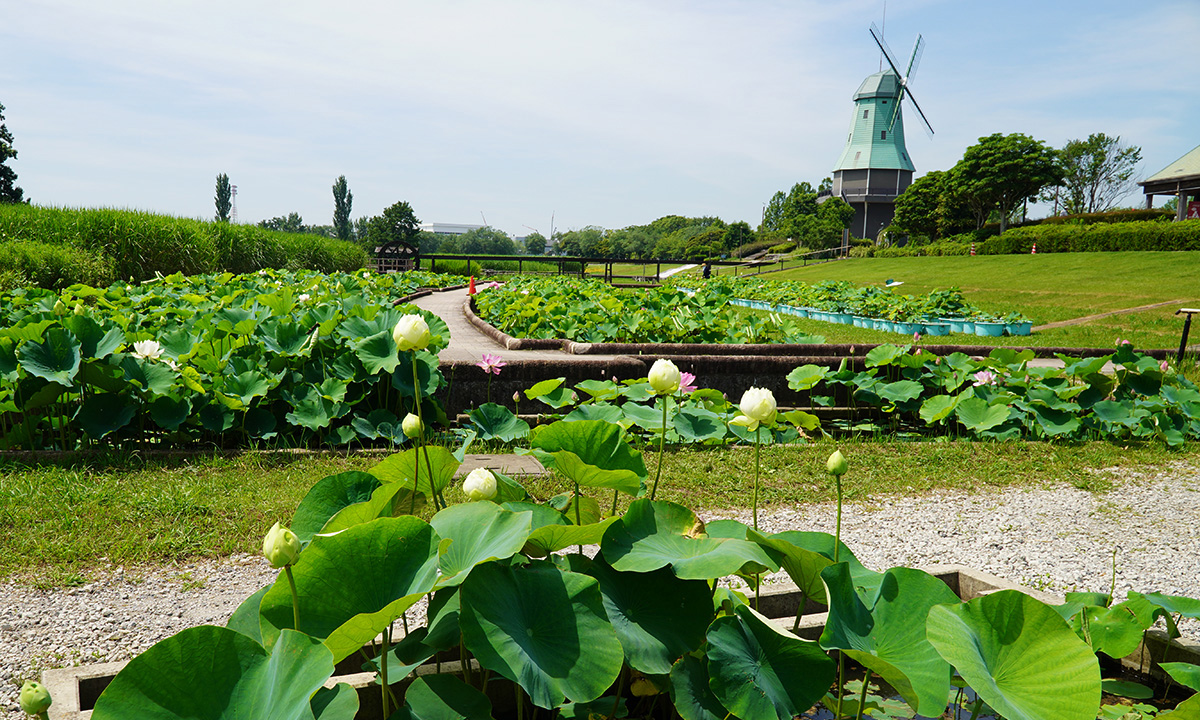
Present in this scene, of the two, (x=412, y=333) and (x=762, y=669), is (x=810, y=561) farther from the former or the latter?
(x=412, y=333)

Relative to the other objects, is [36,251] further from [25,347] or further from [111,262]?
[25,347]

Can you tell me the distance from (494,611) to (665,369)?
62 centimetres

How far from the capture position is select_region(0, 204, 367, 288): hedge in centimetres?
733

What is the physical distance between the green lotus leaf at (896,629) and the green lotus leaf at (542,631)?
305 mm

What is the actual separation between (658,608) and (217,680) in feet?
1.87

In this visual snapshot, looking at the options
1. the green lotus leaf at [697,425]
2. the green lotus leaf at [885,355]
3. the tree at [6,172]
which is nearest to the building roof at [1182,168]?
the green lotus leaf at [885,355]

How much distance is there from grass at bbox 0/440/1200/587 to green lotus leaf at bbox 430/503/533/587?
5.61ft

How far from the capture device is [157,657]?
→ 767mm

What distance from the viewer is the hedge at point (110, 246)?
733 cm

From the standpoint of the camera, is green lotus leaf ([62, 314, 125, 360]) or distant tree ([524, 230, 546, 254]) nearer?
green lotus leaf ([62, 314, 125, 360])

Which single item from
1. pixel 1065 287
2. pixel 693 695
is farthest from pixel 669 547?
pixel 1065 287

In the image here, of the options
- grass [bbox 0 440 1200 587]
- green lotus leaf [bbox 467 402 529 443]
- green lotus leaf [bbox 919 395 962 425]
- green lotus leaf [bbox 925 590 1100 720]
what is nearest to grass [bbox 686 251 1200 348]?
green lotus leaf [bbox 919 395 962 425]

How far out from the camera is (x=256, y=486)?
2.92m

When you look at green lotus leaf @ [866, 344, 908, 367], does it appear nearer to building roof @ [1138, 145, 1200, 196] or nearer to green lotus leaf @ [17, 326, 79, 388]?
green lotus leaf @ [17, 326, 79, 388]
